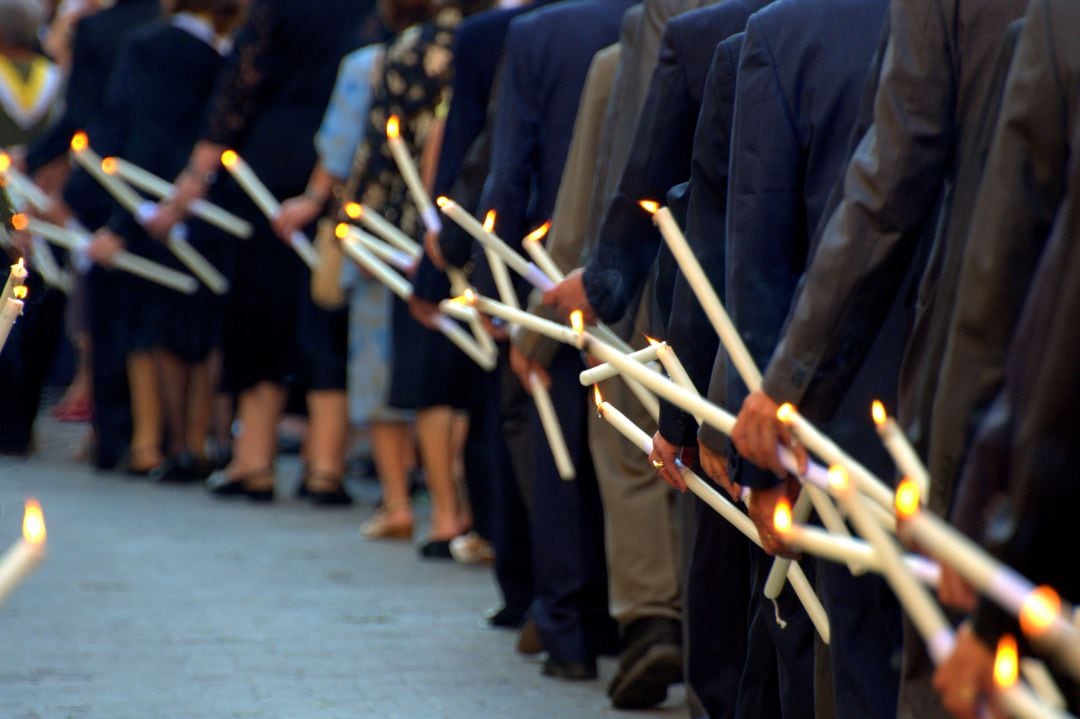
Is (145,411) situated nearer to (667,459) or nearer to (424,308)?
(424,308)

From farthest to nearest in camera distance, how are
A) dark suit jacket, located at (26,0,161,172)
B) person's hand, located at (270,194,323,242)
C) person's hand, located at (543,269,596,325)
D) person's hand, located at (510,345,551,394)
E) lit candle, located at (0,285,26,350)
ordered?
dark suit jacket, located at (26,0,161,172) < person's hand, located at (270,194,323,242) < person's hand, located at (510,345,551,394) < person's hand, located at (543,269,596,325) < lit candle, located at (0,285,26,350)

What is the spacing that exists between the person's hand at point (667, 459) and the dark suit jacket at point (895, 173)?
786mm

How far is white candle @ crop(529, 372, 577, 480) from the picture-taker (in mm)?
5711

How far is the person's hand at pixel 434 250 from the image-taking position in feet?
21.7

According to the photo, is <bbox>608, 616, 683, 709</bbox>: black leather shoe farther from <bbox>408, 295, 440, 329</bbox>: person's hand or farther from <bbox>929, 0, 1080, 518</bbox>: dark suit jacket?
<bbox>929, 0, 1080, 518</bbox>: dark suit jacket

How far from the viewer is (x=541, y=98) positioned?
6.05m

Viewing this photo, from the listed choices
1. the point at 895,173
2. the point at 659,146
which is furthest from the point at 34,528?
the point at 659,146

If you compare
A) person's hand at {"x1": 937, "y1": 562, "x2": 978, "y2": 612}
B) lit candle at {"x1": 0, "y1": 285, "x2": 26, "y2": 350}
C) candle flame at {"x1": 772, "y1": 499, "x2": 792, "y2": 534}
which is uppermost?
lit candle at {"x1": 0, "y1": 285, "x2": 26, "y2": 350}

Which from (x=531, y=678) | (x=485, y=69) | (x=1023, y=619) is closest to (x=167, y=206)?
(x=485, y=69)

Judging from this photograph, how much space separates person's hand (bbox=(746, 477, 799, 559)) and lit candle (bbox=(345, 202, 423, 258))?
3525 millimetres

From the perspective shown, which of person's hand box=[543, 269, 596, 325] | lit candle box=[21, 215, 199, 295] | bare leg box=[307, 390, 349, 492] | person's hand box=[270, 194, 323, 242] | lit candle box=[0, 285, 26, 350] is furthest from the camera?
lit candle box=[21, 215, 199, 295]

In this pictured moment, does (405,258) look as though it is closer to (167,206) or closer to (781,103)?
(167,206)

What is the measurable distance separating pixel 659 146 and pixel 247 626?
2853 millimetres

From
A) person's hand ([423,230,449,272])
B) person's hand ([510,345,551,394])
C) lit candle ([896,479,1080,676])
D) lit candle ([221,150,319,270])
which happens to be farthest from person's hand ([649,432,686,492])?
lit candle ([221,150,319,270])
